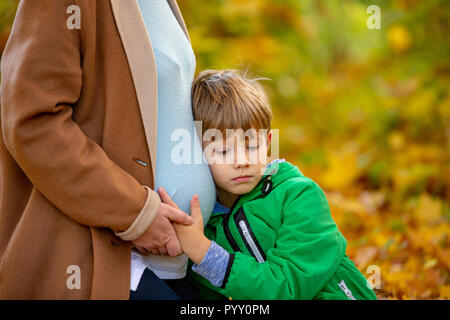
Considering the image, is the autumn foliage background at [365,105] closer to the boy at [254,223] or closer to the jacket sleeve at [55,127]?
the boy at [254,223]

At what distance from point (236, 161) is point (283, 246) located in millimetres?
381

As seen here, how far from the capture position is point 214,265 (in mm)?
1706

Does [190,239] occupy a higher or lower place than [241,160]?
lower

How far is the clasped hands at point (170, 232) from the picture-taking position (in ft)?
5.35

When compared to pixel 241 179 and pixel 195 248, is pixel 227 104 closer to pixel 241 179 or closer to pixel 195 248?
pixel 241 179

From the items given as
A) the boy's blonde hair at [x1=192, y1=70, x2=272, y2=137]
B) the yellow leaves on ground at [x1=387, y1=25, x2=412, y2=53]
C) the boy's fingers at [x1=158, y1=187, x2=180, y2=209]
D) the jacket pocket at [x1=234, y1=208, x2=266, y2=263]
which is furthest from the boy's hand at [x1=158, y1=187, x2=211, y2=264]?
the yellow leaves on ground at [x1=387, y1=25, x2=412, y2=53]

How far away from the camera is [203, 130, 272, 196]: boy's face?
6.11 feet

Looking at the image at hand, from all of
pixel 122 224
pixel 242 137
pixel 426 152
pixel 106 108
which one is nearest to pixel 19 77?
pixel 106 108

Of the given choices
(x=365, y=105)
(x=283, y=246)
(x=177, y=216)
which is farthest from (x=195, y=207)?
(x=365, y=105)

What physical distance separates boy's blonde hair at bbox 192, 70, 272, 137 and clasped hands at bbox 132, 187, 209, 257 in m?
0.35

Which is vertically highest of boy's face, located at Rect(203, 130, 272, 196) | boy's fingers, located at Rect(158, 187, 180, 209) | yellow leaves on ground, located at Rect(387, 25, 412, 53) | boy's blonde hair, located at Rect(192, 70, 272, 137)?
yellow leaves on ground, located at Rect(387, 25, 412, 53)

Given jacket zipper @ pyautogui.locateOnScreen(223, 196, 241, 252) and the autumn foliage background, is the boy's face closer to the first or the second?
jacket zipper @ pyautogui.locateOnScreen(223, 196, 241, 252)

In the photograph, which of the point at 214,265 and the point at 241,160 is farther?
the point at 241,160

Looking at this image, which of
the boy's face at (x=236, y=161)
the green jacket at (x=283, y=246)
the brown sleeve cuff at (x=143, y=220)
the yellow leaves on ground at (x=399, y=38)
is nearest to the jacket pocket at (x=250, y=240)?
the green jacket at (x=283, y=246)
